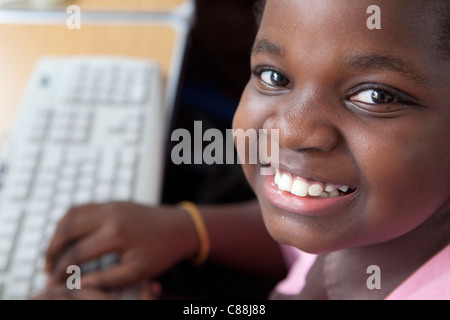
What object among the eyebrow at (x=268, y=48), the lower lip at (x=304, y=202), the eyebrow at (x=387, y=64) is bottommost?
the lower lip at (x=304, y=202)

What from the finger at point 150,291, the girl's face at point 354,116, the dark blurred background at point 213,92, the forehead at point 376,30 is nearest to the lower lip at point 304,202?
the girl's face at point 354,116

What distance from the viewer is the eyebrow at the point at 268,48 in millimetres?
357

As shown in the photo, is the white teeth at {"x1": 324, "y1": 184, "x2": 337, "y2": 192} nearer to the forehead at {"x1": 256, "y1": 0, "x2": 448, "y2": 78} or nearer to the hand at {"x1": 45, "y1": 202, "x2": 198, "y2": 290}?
the forehead at {"x1": 256, "y1": 0, "x2": 448, "y2": 78}

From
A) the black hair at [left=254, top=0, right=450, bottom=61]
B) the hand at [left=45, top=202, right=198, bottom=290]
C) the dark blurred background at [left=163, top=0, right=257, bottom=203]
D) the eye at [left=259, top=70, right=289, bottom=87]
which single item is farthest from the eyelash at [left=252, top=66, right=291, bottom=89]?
the dark blurred background at [left=163, top=0, right=257, bottom=203]

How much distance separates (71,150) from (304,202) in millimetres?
429

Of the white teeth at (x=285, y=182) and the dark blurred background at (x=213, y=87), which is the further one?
the dark blurred background at (x=213, y=87)

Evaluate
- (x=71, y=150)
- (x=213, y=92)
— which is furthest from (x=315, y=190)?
(x=213, y=92)

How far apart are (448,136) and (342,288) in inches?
8.1

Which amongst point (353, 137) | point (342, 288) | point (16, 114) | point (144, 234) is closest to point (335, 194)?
point (353, 137)

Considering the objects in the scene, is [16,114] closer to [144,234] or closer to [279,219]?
[144,234]

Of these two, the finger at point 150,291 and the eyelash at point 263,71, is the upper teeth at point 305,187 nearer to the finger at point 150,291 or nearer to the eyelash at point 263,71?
the eyelash at point 263,71

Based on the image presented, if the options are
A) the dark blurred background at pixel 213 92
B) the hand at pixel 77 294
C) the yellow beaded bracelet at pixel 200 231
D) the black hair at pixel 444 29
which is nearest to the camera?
the black hair at pixel 444 29

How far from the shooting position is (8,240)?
1.99 feet

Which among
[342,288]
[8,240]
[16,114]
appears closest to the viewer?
[342,288]
